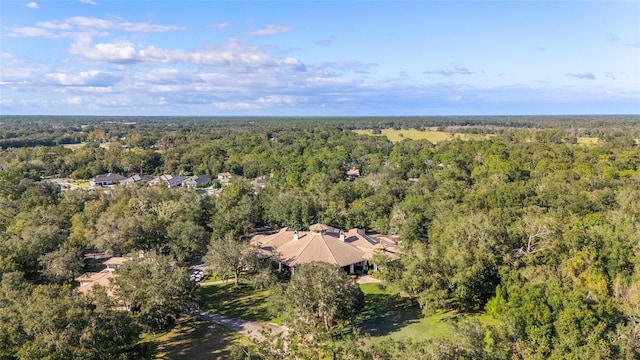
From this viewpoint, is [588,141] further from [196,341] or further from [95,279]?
[95,279]

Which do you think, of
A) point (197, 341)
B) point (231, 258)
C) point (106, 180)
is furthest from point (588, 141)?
point (197, 341)

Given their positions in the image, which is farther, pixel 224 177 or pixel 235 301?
pixel 224 177

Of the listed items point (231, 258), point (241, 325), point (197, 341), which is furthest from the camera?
point (231, 258)

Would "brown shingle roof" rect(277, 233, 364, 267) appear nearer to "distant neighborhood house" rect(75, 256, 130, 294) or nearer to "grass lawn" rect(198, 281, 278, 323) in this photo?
"grass lawn" rect(198, 281, 278, 323)

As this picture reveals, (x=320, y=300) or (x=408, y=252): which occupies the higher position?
(x=408, y=252)

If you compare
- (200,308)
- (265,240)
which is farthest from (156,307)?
(265,240)


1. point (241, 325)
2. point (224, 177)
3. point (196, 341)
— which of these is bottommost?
point (196, 341)

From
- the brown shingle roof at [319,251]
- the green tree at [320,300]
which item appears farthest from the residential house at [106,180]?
the green tree at [320,300]
